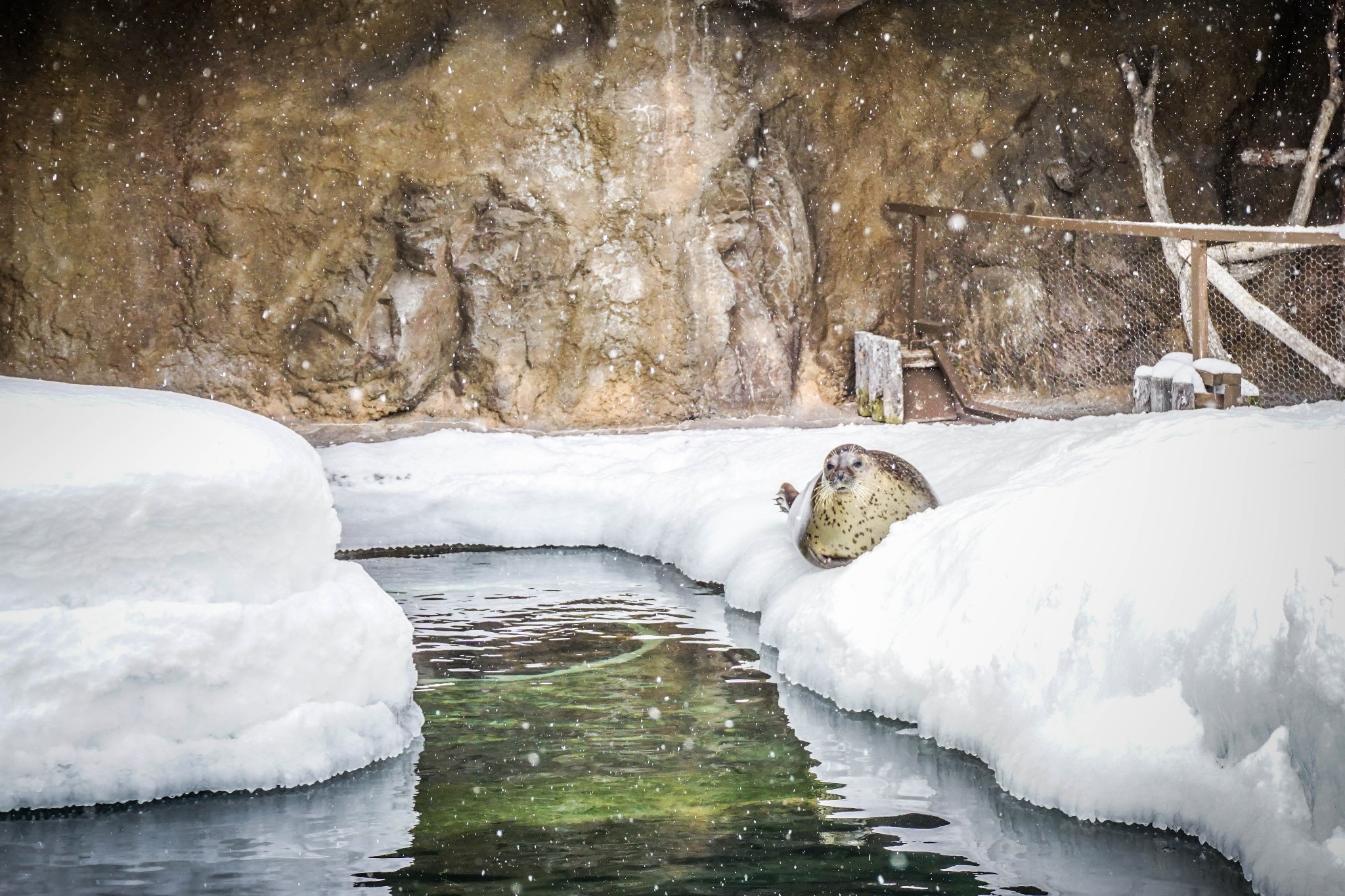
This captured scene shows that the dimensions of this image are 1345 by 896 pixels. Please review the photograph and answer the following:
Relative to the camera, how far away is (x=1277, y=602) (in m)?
4.29

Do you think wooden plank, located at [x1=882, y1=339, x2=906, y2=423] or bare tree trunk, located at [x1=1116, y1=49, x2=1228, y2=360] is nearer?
wooden plank, located at [x1=882, y1=339, x2=906, y2=423]

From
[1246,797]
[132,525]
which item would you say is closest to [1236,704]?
[1246,797]

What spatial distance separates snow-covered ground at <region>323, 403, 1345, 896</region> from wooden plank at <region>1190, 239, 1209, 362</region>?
1.48 meters

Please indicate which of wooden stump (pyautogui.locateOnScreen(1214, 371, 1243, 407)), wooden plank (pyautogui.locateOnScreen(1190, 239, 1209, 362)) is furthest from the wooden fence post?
wooden stump (pyautogui.locateOnScreen(1214, 371, 1243, 407))

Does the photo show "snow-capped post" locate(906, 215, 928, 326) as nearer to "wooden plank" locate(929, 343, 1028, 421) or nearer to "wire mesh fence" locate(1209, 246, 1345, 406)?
"wooden plank" locate(929, 343, 1028, 421)

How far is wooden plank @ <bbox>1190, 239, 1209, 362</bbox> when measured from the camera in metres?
9.23

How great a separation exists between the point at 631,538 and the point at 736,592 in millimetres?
2389

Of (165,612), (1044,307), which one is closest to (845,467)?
(165,612)

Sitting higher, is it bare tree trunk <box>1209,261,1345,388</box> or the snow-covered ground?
bare tree trunk <box>1209,261,1345,388</box>

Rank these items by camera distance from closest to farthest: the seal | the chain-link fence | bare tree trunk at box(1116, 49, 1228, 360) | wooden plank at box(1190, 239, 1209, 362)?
1. the seal
2. wooden plank at box(1190, 239, 1209, 362)
3. bare tree trunk at box(1116, 49, 1228, 360)
4. the chain-link fence

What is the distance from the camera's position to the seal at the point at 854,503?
24.1 feet

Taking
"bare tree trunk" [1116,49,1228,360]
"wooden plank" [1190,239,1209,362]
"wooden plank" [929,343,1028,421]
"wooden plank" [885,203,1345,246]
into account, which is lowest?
"wooden plank" [929,343,1028,421]

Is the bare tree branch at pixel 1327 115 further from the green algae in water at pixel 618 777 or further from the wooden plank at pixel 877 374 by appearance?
the green algae in water at pixel 618 777

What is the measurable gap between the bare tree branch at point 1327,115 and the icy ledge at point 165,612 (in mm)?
11490
